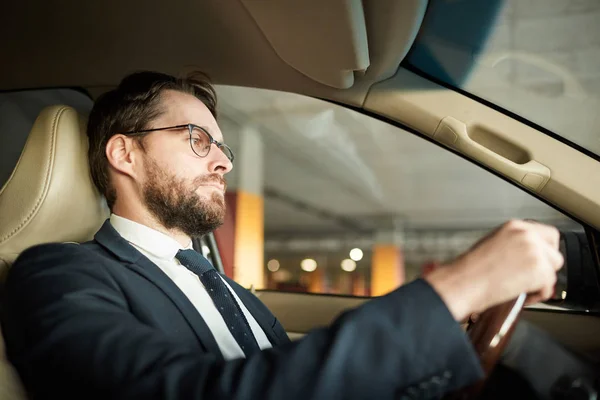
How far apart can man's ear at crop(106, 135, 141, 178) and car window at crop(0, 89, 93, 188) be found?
0.45 m

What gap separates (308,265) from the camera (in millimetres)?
20750

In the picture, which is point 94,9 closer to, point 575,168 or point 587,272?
point 575,168

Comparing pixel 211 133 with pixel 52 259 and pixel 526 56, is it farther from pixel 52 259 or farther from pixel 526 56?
pixel 526 56

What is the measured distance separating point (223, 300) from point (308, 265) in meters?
19.7

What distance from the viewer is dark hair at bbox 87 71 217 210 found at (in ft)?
4.65

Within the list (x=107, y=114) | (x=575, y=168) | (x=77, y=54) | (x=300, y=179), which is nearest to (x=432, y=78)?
(x=575, y=168)

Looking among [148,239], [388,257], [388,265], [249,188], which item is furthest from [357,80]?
[388,257]

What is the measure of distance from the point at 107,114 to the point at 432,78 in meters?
1.01

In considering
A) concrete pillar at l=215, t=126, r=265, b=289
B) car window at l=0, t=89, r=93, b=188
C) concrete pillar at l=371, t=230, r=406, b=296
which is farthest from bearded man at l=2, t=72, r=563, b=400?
concrete pillar at l=371, t=230, r=406, b=296

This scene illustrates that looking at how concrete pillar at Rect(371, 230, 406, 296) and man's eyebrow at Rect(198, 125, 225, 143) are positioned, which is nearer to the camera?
man's eyebrow at Rect(198, 125, 225, 143)

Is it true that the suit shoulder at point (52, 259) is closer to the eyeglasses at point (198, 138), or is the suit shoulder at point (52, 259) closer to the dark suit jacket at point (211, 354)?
the dark suit jacket at point (211, 354)

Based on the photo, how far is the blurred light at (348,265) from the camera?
20.1 metres

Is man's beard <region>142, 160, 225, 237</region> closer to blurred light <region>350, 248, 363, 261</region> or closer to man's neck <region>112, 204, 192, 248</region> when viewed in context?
man's neck <region>112, 204, 192, 248</region>

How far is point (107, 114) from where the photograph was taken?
1498mm
